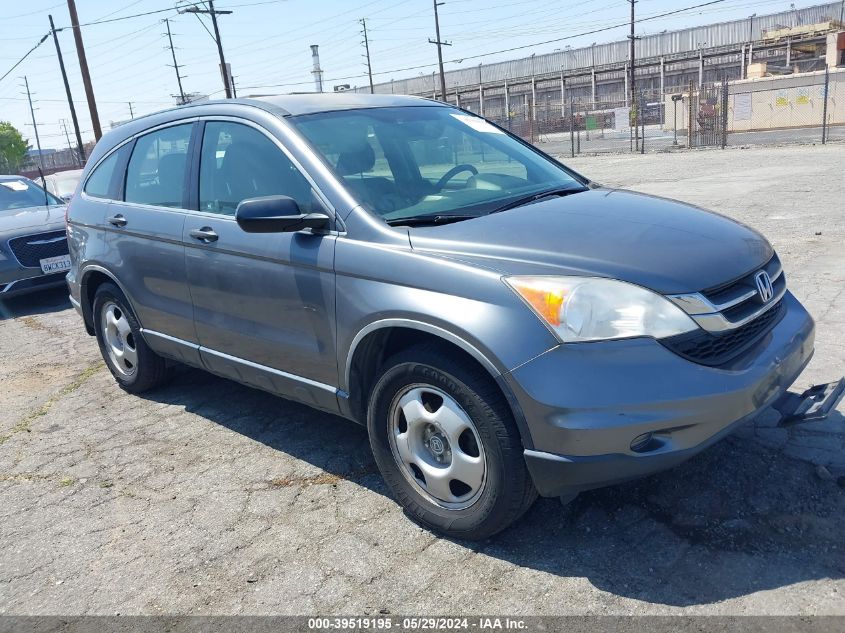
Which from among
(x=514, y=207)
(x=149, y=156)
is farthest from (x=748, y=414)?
(x=149, y=156)

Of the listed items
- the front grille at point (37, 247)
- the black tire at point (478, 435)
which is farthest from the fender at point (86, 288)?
the front grille at point (37, 247)

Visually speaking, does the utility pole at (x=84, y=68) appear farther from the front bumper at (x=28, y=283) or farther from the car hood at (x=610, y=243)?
the car hood at (x=610, y=243)

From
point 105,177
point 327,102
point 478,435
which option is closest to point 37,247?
point 105,177

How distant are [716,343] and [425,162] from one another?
5.89 ft

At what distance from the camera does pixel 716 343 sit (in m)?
2.68

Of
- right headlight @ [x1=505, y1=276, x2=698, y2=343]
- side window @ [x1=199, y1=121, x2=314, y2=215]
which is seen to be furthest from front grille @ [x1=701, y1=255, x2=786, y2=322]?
side window @ [x1=199, y1=121, x2=314, y2=215]

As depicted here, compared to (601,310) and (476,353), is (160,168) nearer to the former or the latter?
(476,353)

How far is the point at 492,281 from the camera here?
2.69 m

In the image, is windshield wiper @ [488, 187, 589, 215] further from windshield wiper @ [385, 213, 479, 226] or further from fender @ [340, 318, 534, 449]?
fender @ [340, 318, 534, 449]

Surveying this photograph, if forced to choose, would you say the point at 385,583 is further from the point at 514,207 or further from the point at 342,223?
the point at 514,207

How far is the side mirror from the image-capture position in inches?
127

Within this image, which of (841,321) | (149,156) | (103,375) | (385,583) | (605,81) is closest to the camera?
(385,583)

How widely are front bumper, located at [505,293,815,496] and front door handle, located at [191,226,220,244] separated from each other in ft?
6.51

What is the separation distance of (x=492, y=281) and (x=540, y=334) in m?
0.28
